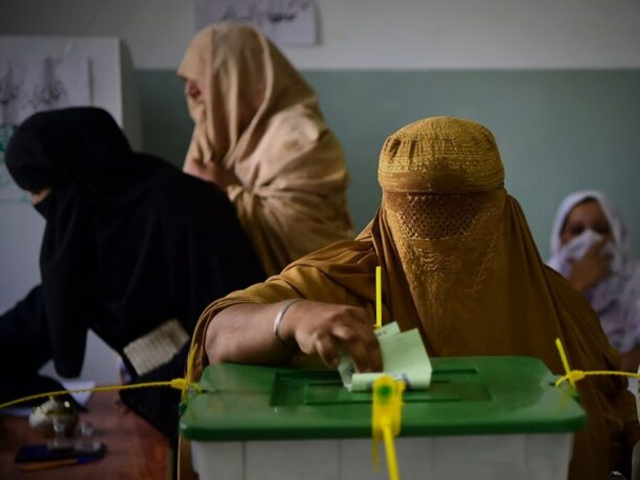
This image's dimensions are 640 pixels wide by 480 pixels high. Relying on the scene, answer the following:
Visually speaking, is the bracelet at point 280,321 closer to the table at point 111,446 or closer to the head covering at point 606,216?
the table at point 111,446

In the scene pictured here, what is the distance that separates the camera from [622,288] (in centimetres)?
356

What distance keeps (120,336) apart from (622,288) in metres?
2.05

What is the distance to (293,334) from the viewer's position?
3.71ft

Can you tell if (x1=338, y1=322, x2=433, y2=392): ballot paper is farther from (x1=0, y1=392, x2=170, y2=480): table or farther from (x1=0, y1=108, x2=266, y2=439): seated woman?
(x1=0, y1=108, x2=266, y2=439): seated woman

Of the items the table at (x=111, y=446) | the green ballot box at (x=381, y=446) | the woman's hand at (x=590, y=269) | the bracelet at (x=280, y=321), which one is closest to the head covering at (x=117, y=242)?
the table at (x=111, y=446)

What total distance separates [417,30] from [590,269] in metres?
1.26

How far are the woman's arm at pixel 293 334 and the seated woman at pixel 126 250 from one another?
3.40 feet

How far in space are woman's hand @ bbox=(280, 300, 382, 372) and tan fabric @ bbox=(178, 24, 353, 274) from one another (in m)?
1.57

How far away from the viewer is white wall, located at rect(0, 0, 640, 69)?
3875 mm

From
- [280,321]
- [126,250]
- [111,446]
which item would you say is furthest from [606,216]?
[280,321]

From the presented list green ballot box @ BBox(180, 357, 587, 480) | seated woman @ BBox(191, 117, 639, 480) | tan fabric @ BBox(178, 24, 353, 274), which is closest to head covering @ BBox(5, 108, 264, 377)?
tan fabric @ BBox(178, 24, 353, 274)

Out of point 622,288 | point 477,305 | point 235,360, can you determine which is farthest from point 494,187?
point 622,288

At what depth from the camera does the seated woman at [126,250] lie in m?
2.32

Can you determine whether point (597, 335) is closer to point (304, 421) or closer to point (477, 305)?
point (477, 305)
